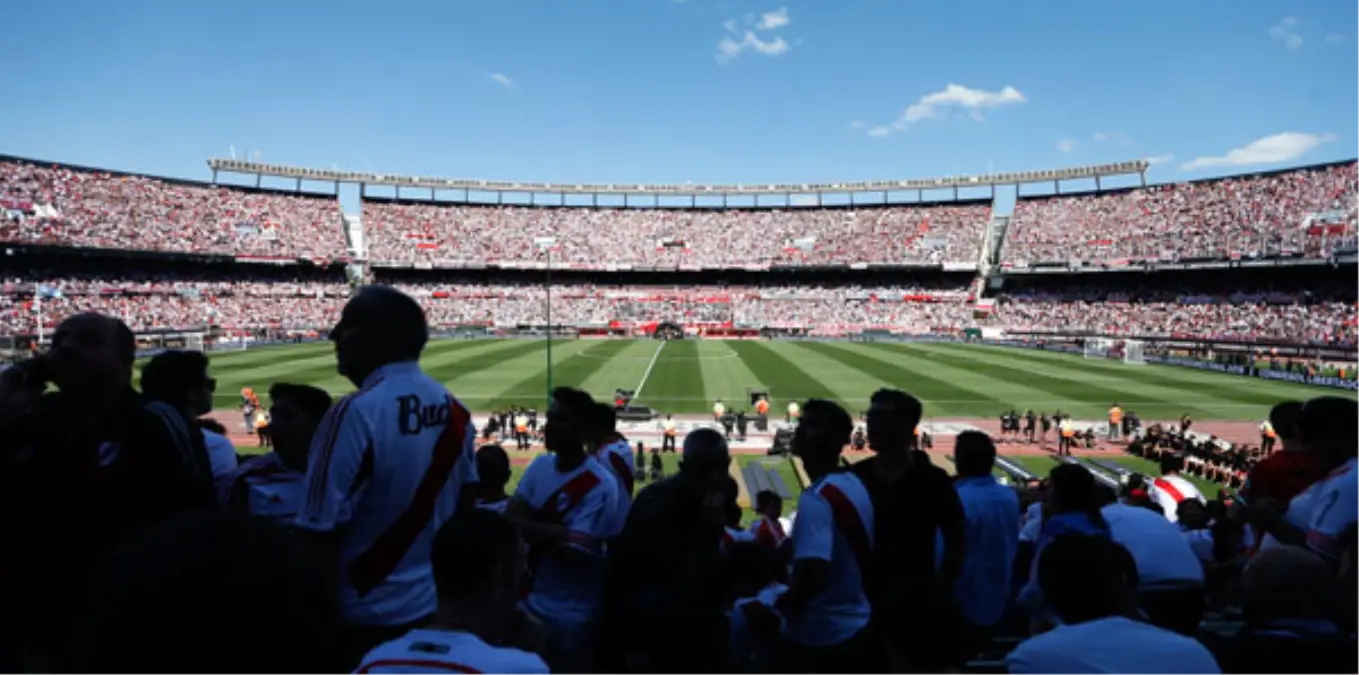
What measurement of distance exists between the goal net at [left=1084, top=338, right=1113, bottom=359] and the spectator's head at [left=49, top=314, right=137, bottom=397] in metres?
57.5

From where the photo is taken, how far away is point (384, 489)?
3.17 metres

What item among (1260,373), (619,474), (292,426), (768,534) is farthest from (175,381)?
(1260,373)

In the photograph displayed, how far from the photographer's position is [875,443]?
4840 mm

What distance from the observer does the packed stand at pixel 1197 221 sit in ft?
191

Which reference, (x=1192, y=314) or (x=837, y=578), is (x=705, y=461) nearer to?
(x=837, y=578)

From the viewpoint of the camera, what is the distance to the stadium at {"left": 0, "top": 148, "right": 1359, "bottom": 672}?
30266 mm

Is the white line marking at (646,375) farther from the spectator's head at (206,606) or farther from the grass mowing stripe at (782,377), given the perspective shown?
the spectator's head at (206,606)

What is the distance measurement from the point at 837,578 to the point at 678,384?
32161mm

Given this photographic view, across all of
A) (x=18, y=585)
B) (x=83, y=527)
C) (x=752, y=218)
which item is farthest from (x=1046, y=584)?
(x=752, y=218)

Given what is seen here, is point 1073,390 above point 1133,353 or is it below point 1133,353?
below

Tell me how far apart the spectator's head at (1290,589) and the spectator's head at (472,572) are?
3.44m

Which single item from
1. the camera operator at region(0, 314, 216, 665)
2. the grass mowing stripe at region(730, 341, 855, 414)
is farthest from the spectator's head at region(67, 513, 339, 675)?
the grass mowing stripe at region(730, 341, 855, 414)

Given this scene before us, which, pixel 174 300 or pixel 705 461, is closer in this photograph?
pixel 705 461

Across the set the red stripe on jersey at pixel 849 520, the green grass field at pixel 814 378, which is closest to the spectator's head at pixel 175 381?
the red stripe on jersey at pixel 849 520
